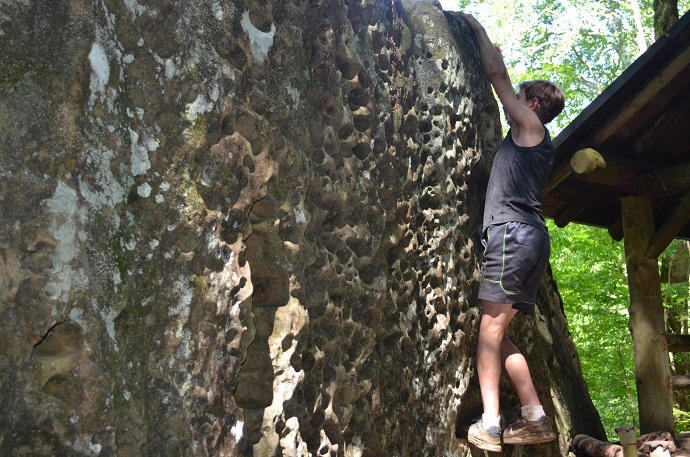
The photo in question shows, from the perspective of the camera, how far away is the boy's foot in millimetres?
4082

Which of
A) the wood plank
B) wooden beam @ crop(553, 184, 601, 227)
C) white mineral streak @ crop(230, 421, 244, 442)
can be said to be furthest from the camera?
wooden beam @ crop(553, 184, 601, 227)

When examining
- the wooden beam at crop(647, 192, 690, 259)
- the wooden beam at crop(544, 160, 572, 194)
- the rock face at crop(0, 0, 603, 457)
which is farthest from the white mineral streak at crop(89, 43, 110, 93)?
the wooden beam at crop(647, 192, 690, 259)

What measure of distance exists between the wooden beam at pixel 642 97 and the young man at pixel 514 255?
178 cm

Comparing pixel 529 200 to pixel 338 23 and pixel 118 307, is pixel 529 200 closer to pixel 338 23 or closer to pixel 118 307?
pixel 338 23

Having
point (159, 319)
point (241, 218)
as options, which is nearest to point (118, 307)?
point (159, 319)

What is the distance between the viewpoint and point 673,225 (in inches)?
262

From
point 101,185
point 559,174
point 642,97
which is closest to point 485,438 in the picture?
point 101,185

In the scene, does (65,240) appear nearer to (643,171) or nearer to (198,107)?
(198,107)

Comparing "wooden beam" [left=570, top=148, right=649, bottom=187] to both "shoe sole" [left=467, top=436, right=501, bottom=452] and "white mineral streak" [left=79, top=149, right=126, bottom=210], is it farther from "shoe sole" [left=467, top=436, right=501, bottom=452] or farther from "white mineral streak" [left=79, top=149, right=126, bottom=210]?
"white mineral streak" [left=79, top=149, right=126, bottom=210]

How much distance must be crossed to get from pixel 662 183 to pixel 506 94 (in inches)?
112

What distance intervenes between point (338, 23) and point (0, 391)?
7.58 feet

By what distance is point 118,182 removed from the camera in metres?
2.57

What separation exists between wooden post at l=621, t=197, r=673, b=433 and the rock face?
10.2ft

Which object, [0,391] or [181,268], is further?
[181,268]
